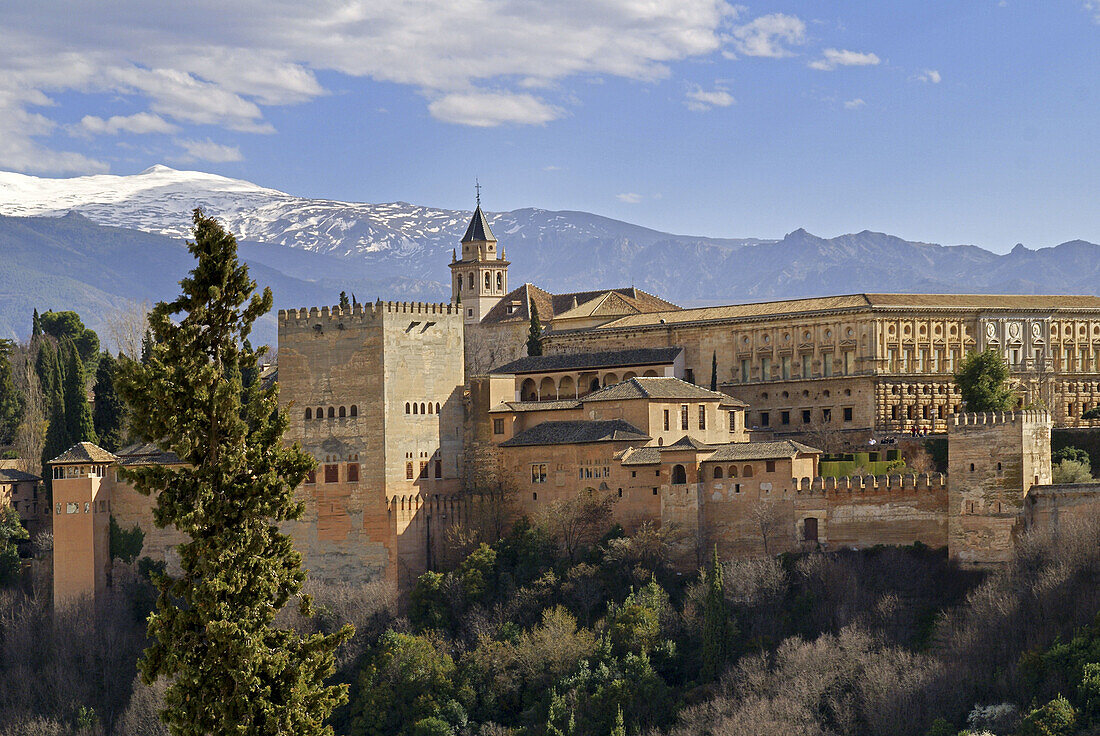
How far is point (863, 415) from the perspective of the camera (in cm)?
7019

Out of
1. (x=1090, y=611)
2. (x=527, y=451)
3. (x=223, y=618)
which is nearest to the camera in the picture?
(x=223, y=618)

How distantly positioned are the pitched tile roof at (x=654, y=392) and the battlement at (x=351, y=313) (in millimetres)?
6888

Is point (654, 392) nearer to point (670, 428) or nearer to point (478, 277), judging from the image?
point (670, 428)

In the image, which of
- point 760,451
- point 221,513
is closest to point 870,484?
point 760,451

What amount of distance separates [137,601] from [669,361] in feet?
72.3

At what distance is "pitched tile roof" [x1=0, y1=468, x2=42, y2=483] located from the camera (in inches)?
2662

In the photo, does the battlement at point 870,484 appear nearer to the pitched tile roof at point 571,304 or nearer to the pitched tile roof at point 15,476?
the pitched tile roof at point 571,304

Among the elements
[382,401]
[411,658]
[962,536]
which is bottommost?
[411,658]

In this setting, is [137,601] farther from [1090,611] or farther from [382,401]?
[1090,611]

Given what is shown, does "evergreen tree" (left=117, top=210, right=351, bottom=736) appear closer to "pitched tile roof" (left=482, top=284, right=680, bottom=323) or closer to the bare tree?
the bare tree

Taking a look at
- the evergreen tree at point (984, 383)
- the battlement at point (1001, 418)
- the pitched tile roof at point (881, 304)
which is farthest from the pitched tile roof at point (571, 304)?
the battlement at point (1001, 418)

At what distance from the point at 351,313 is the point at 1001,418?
23372mm

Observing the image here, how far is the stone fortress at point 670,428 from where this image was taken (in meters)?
53.6

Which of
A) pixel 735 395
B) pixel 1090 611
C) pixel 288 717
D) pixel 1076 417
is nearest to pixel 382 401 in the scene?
pixel 735 395
